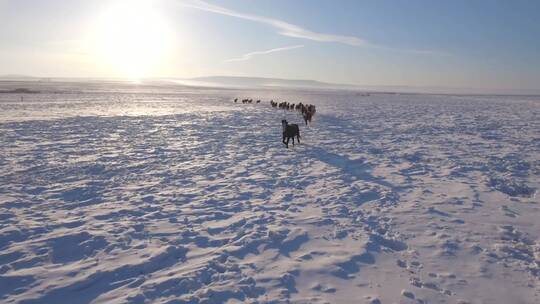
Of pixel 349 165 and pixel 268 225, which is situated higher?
pixel 349 165

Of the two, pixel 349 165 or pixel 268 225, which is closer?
pixel 268 225

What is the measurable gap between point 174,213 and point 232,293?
314 cm

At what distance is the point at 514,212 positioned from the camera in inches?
275

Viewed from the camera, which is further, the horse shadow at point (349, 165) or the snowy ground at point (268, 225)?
the horse shadow at point (349, 165)

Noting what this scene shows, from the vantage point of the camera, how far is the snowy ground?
4.53 meters

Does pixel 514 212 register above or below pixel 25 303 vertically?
above

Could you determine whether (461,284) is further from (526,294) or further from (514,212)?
→ (514,212)

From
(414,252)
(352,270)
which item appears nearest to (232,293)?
(352,270)

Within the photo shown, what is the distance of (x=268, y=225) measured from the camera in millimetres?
6520

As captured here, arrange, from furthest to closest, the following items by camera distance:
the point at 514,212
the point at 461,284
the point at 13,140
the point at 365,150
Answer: the point at 13,140 → the point at 365,150 → the point at 514,212 → the point at 461,284

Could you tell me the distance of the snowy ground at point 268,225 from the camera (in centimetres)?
453

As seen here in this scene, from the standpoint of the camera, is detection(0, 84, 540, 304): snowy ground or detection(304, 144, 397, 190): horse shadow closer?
detection(0, 84, 540, 304): snowy ground

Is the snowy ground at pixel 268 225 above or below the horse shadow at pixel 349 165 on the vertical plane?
below

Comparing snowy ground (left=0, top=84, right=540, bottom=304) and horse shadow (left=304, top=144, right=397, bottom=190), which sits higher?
horse shadow (left=304, top=144, right=397, bottom=190)
